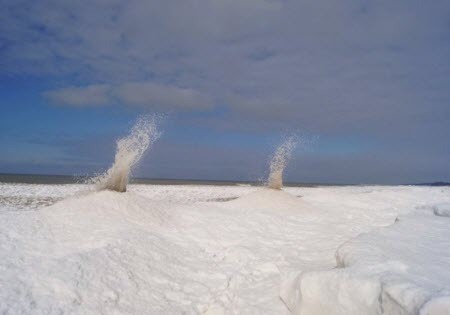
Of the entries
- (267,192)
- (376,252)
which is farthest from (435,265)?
(267,192)

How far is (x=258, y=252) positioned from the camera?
7.70 m

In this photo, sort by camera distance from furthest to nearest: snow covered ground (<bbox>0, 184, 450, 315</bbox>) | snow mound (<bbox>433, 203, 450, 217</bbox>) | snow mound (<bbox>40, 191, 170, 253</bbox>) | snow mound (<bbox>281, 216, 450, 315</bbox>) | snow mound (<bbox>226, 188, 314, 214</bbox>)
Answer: snow mound (<bbox>226, 188, 314, 214</bbox>)
snow mound (<bbox>433, 203, 450, 217</bbox>)
snow mound (<bbox>40, 191, 170, 253</bbox>)
snow covered ground (<bbox>0, 184, 450, 315</bbox>)
snow mound (<bbox>281, 216, 450, 315</bbox>)

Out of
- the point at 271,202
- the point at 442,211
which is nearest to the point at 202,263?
the point at 442,211

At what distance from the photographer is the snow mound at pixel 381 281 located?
11.0ft

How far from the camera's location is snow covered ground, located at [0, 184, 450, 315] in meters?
4.11

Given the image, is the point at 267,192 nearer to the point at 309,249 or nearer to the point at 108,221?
the point at 309,249

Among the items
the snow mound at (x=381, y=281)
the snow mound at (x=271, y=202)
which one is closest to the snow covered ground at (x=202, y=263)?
the snow mound at (x=381, y=281)

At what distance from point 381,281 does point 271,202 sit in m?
9.41

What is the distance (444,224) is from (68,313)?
20.3 ft

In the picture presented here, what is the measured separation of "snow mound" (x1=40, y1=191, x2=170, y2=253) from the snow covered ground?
0.09ft

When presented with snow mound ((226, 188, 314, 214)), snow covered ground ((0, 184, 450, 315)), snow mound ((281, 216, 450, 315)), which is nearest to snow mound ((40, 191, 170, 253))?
snow covered ground ((0, 184, 450, 315))

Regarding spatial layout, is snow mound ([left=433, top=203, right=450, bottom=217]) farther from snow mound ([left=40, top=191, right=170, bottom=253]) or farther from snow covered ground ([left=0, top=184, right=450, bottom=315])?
snow mound ([left=40, top=191, right=170, bottom=253])

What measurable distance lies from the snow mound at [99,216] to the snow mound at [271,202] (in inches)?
133

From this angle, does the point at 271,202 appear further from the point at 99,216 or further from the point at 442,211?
the point at 99,216
